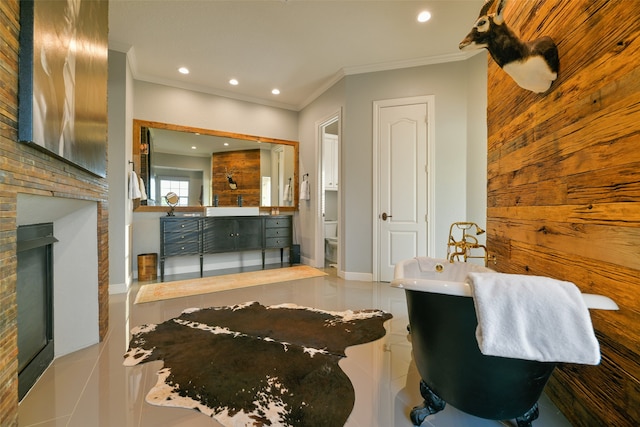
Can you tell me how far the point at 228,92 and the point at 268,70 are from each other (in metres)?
1.03

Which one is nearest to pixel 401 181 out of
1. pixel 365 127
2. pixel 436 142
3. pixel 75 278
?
pixel 436 142

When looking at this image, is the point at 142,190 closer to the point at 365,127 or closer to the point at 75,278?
the point at 75,278

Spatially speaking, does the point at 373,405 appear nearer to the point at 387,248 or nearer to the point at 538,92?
the point at 538,92

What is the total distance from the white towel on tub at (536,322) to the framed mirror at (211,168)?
4.30 metres

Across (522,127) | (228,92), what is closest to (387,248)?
(522,127)

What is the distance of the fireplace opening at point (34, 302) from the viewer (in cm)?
142

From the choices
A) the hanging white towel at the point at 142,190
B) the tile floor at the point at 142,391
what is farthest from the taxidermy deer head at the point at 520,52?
the hanging white towel at the point at 142,190

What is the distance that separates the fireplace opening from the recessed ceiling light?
3.57 m

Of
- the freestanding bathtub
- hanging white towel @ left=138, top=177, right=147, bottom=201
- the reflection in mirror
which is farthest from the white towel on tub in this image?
the reflection in mirror

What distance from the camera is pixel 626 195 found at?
0.91m

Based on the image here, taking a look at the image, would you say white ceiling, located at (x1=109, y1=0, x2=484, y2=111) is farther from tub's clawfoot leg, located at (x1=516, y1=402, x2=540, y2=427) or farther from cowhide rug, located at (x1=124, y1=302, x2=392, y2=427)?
tub's clawfoot leg, located at (x1=516, y1=402, x2=540, y2=427)

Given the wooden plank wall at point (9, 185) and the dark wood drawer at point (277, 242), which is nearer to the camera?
the wooden plank wall at point (9, 185)

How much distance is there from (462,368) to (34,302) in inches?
93.4

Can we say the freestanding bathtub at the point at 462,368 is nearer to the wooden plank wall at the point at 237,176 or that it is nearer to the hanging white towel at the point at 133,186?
the hanging white towel at the point at 133,186
